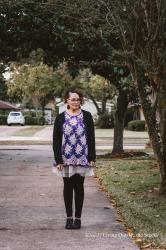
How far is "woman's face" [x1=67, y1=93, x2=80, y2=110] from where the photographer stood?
7746 mm

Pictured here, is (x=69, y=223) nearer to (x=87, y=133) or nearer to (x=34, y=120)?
(x=87, y=133)

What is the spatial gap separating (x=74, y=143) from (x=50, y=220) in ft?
3.78

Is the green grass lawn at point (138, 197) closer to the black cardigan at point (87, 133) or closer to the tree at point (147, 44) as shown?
the tree at point (147, 44)

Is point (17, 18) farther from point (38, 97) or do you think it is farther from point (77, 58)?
point (38, 97)

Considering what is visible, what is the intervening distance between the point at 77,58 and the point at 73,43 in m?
1.51

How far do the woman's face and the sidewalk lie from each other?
1485 millimetres

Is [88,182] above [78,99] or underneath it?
underneath

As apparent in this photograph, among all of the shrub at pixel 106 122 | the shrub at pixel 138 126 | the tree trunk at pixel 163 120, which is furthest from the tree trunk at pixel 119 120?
the shrub at pixel 106 122

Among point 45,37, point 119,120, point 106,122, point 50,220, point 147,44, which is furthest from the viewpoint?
point 106,122

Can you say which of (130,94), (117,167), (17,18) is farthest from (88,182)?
(130,94)

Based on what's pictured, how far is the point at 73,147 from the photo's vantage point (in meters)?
7.73

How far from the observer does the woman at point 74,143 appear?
774 centimetres

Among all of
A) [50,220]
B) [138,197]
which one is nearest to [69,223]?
[50,220]

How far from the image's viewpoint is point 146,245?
672 cm
